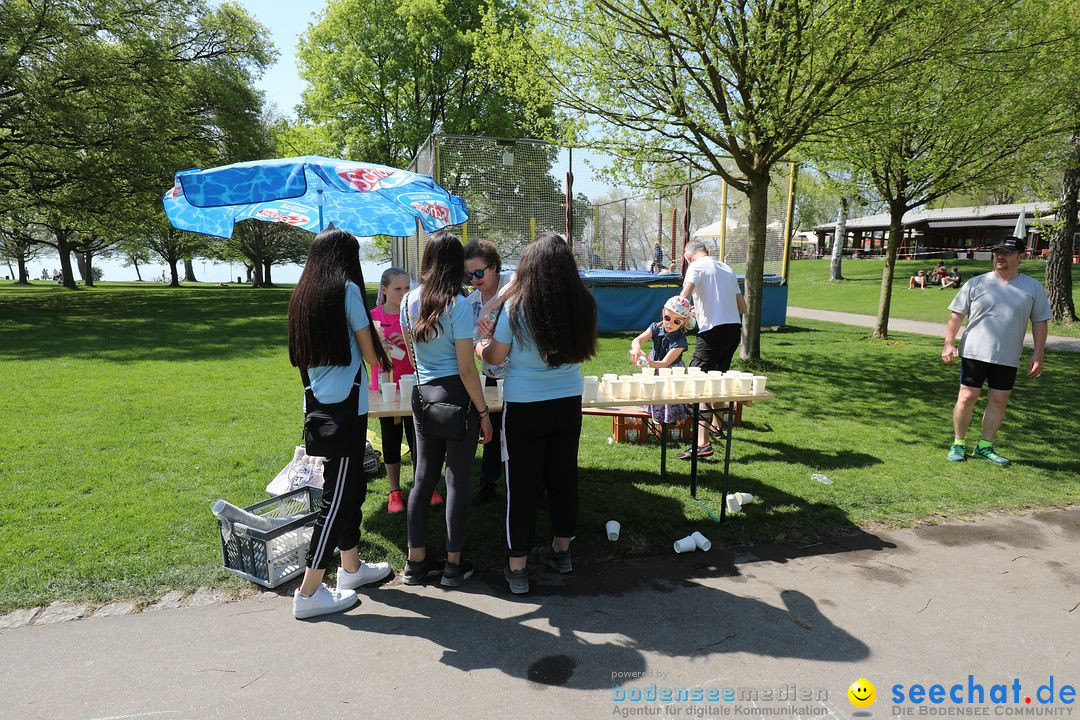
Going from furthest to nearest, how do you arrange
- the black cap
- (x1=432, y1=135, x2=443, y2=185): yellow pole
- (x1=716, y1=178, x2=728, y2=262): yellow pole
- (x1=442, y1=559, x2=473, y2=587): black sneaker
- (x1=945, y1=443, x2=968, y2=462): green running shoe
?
(x1=716, y1=178, x2=728, y2=262): yellow pole < (x1=432, y1=135, x2=443, y2=185): yellow pole < (x1=945, y1=443, x2=968, y2=462): green running shoe < the black cap < (x1=442, y1=559, x2=473, y2=587): black sneaker

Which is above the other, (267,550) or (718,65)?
(718,65)

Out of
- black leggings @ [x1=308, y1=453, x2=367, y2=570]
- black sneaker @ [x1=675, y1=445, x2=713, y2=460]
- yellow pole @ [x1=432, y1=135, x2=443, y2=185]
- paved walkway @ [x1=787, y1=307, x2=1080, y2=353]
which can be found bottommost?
black sneaker @ [x1=675, y1=445, x2=713, y2=460]

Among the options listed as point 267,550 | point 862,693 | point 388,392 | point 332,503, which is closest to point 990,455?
point 862,693

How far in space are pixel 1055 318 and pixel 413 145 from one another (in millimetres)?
19495

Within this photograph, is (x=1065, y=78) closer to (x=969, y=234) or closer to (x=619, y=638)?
(x=619, y=638)

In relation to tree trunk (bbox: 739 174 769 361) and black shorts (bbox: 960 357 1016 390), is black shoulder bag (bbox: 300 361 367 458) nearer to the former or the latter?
black shorts (bbox: 960 357 1016 390)

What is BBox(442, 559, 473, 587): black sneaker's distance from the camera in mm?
3465

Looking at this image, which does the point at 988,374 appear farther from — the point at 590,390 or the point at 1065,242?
the point at 1065,242

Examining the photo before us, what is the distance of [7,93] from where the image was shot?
16062 mm

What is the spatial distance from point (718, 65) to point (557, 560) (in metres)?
7.09

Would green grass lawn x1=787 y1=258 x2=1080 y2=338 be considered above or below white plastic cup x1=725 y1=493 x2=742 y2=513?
above

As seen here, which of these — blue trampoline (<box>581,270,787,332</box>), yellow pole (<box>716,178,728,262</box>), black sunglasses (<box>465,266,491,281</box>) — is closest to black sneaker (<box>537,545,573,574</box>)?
black sunglasses (<box>465,266,491,281</box>)

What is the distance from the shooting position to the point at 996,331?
5305 mm

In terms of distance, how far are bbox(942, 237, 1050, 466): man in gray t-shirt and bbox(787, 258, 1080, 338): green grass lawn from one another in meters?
10.8
